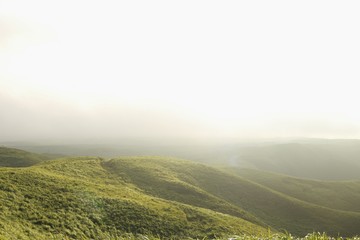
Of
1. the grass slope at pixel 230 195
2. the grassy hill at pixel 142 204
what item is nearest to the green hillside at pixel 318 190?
the grassy hill at pixel 142 204

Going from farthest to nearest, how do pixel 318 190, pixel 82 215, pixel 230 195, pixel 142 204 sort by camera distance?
pixel 318 190, pixel 230 195, pixel 142 204, pixel 82 215

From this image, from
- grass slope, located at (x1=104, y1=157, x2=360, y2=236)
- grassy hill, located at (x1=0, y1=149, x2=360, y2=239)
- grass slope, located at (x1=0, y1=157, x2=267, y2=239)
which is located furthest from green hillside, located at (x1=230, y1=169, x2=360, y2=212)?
grass slope, located at (x1=0, y1=157, x2=267, y2=239)

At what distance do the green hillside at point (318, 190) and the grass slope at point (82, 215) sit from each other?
205 ft

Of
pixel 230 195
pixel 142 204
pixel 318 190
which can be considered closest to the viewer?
pixel 142 204

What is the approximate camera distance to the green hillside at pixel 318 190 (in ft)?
365

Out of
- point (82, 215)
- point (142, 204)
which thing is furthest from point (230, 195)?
point (82, 215)

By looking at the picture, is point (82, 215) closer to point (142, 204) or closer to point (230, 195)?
point (142, 204)

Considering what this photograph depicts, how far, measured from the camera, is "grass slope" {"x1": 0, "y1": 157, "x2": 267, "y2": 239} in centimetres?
3268

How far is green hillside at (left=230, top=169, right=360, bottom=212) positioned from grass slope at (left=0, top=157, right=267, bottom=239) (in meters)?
62.5

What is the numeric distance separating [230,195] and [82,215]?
2276 inches

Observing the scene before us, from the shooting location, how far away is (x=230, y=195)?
89625 mm

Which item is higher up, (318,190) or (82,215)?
(82,215)

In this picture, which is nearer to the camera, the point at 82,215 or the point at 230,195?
the point at 82,215

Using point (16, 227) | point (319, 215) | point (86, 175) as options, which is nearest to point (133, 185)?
point (86, 175)
